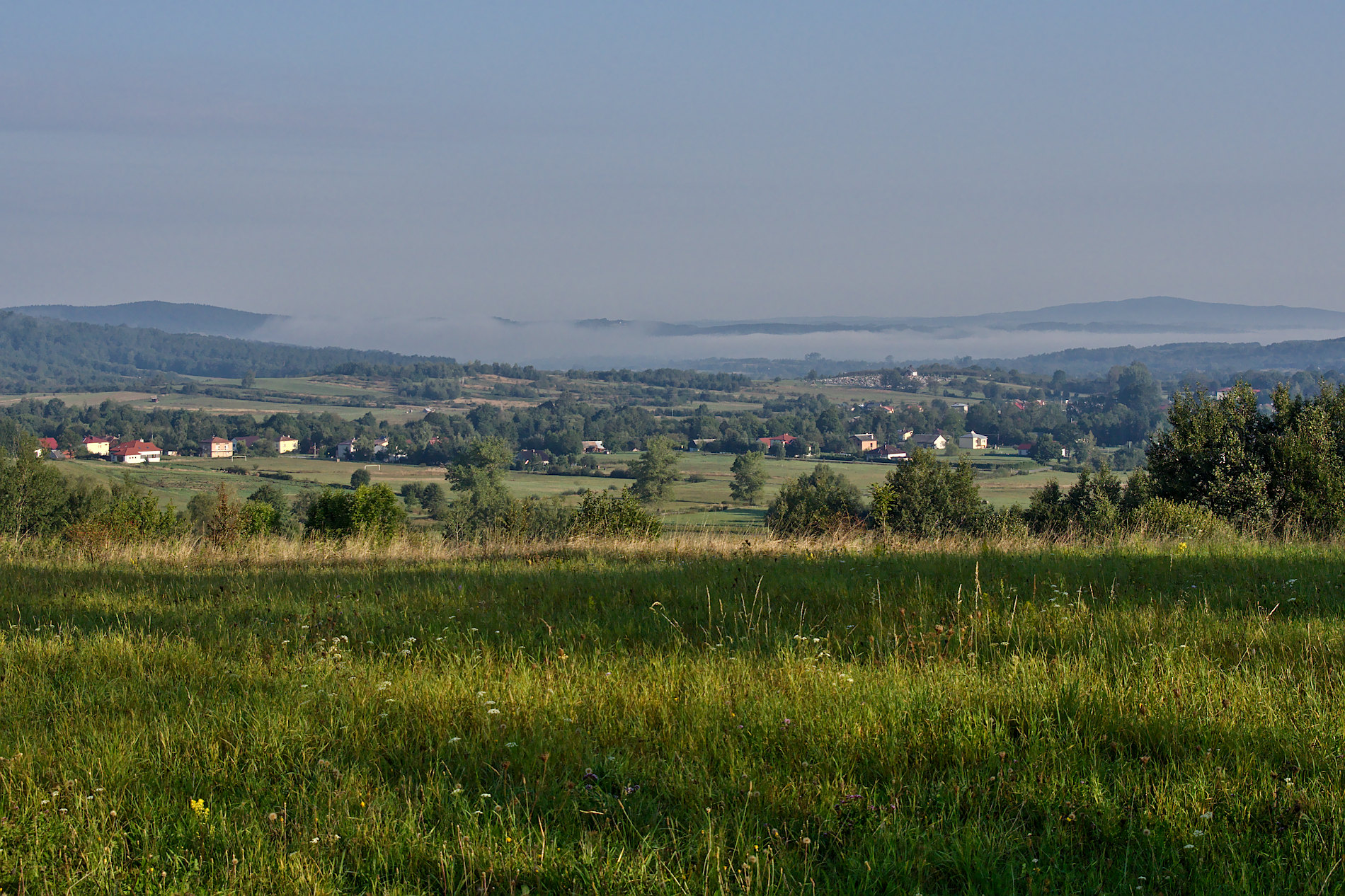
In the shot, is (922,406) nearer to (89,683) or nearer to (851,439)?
(851,439)

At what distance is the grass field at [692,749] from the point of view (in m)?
3.13

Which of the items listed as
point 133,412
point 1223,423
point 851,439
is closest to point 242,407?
point 133,412

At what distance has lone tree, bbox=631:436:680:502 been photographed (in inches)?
3351

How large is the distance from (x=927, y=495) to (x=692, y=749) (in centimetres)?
4433

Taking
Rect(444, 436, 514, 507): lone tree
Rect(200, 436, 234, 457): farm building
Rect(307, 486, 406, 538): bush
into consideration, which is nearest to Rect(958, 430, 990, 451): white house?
Rect(444, 436, 514, 507): lone tree

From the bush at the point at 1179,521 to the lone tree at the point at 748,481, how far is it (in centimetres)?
6105

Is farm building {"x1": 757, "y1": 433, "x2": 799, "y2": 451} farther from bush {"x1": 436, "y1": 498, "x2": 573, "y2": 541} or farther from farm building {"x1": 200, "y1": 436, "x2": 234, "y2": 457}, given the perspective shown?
farm building {"x1": 200, "y1": 436, "x2": 234, "y2": 457}

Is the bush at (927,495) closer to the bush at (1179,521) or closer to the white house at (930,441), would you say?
the bush at (1179,521)

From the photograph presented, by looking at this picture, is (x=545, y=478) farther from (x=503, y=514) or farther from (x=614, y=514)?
(x=503, y=514)

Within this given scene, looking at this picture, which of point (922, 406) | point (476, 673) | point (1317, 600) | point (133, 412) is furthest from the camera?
point (922, 406)

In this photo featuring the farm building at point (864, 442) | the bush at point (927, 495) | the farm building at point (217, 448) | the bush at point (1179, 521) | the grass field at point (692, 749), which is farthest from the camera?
the farm building at point (217, 448)

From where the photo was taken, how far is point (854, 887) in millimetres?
3023

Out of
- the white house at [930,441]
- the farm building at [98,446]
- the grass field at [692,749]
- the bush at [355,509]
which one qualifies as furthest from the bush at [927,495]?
the farm building at [98,446]

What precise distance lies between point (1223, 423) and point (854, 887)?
72.6 ft
